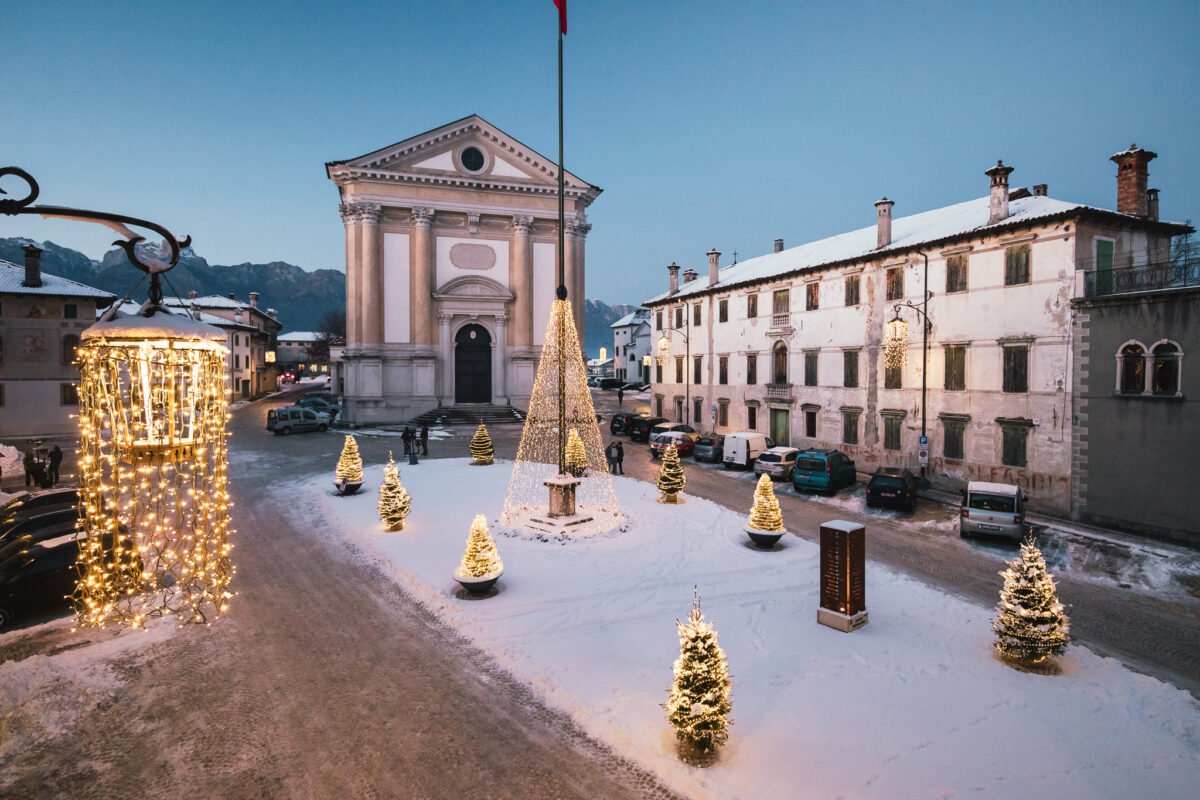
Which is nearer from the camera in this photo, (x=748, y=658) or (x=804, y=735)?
(x=804, y=735)

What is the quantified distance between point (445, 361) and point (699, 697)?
36239 millimetres

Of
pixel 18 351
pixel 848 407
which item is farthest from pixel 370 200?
pixel 848 407

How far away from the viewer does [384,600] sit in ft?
37.7

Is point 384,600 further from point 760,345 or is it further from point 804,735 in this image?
point 760,345

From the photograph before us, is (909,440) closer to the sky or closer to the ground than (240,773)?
closer to the sky

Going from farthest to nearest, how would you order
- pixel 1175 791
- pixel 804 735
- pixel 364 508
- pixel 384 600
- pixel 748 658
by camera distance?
pixel 364 508 → pixel 384 600 → pixel 748 658 → pixel 804 735 → pixel 1175 791

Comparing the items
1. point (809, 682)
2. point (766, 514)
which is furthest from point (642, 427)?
point (809, 682)

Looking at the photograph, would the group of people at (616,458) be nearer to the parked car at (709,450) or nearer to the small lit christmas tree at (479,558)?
the parked car at (709,450)

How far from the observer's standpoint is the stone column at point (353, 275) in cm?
3850

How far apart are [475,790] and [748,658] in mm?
4604

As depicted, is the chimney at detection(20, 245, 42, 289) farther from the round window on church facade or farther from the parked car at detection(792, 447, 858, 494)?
the parked car at detection(792, 447, 858, 494)

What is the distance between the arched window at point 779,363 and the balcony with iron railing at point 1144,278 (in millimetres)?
12987

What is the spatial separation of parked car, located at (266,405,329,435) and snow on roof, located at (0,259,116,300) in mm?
10097

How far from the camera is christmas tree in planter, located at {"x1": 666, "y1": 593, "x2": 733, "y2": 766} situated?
6805mm
